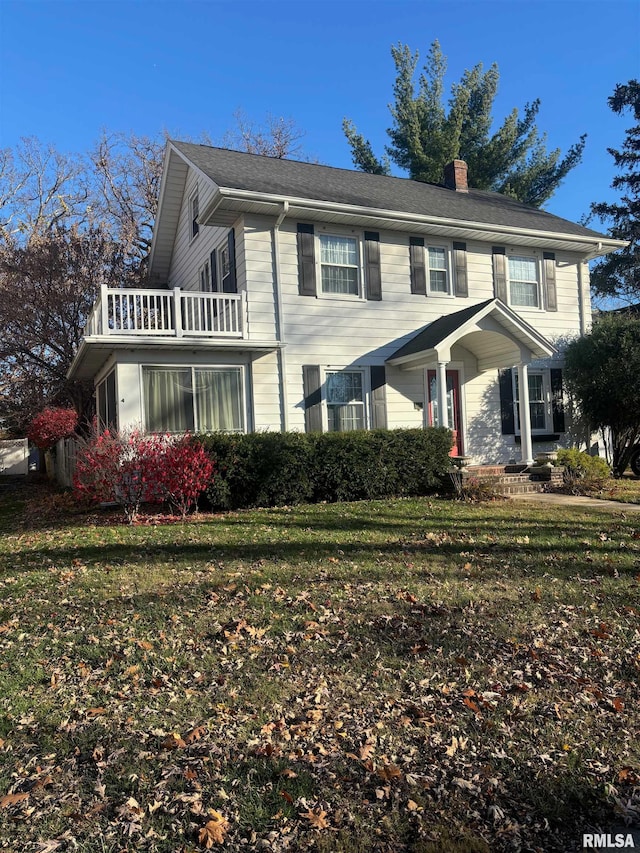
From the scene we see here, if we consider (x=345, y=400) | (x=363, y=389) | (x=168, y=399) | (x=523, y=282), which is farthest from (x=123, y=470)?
(x=523, y=282)

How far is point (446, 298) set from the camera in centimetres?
1480

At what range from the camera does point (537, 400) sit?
1567cm

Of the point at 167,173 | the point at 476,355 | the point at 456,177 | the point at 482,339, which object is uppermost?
the point at 456,177

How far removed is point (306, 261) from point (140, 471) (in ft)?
20.3

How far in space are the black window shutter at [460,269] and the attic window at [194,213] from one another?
6639 millimetres

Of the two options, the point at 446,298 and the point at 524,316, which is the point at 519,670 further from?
the point at 524,316

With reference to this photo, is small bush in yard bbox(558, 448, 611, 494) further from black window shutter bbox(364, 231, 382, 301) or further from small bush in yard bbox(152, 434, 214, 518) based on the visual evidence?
small bush in yard bbox(152, 434, 214, 518)

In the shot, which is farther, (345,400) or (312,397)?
(345,400)

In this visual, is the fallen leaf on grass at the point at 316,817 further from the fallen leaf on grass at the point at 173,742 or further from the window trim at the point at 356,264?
the window trim at the point at 356,264

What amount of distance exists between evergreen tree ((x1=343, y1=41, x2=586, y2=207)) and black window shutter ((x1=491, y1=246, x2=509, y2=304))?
44.9 ft

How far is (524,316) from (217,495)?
9.69 m

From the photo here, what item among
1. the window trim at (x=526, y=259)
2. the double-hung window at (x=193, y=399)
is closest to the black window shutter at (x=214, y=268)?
the double-hung window at (x=193, y=399)

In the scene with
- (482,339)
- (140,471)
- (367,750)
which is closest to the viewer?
(367,750)

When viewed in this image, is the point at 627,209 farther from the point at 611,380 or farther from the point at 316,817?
the point at 316,817
